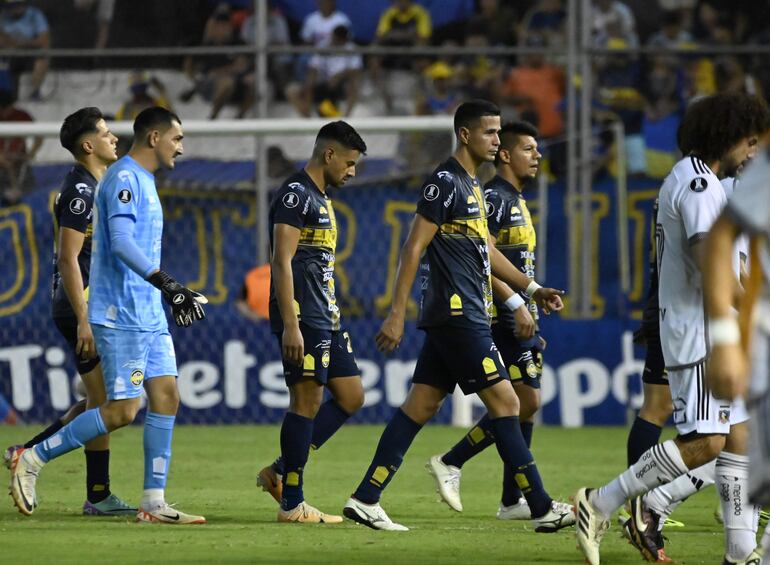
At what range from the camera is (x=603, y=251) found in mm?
15719

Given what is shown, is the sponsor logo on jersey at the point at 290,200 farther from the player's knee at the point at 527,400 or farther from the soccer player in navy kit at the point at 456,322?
the player's knee at the point at 527,400

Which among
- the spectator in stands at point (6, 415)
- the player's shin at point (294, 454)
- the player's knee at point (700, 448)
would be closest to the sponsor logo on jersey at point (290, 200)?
the player's shin at point (294, 454)

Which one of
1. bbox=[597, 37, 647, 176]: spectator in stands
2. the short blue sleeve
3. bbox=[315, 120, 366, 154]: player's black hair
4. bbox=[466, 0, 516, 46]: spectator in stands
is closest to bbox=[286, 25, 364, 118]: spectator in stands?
bbox=[466, 0, 516, 46]: spectator in stands

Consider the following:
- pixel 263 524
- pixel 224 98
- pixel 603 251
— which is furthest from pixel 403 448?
pixel 224 98

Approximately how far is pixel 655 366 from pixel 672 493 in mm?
1320

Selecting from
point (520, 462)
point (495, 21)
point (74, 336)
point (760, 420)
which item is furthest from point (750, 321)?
point (495, 21)

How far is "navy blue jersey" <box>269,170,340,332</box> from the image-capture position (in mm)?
7613

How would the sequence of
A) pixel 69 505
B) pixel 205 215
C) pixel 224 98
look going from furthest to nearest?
1. pixel 224 98
2. pixel 205 215
3. pixel 69 505

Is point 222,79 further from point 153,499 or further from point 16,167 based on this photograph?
point 153,499

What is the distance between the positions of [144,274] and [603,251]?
9.27 metres

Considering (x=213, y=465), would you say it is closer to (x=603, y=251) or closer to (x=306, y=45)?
(x=603, y=251)

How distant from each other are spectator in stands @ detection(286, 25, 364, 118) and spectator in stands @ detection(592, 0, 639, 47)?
2.96 meters

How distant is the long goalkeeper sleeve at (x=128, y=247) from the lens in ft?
23.6

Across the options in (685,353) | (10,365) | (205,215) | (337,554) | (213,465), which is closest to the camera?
(685,353)
